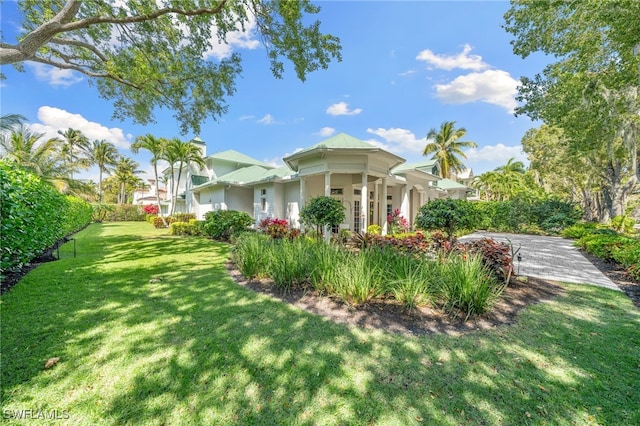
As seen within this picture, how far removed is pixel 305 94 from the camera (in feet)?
37.5

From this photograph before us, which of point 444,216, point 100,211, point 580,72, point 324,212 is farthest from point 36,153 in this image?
point 580,72

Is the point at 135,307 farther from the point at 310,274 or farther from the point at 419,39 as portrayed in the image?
the point at 419,39

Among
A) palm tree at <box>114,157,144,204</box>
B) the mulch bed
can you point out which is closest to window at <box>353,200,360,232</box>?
the mulch bed

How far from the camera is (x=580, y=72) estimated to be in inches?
339

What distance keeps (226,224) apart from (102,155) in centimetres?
3409

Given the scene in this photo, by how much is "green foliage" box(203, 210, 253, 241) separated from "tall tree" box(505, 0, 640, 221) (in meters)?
13.9

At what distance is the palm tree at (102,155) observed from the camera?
113ft

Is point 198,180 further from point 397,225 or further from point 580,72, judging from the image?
point 580,72

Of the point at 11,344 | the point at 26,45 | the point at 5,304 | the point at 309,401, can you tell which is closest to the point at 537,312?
the point at 309,401

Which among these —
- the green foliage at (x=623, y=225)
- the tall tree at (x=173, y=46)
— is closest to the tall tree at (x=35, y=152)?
the tall tree at (x=173, y=46)

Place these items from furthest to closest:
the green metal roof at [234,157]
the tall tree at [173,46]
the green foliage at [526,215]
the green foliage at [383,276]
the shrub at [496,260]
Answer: the green metal roof at [234,157]
the green foliage at [526,215]
the tall tree at [173,46]
the shrub at [496,260]
the green foliage at [383,276]

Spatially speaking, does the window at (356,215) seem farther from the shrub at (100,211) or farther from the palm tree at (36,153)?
the shrub at (100,211)

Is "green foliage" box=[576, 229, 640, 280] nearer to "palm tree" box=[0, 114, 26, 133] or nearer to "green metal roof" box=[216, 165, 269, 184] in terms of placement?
"green metal roof" box=[216, 165, 269, 184]

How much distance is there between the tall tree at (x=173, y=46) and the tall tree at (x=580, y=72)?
24.1 ft
